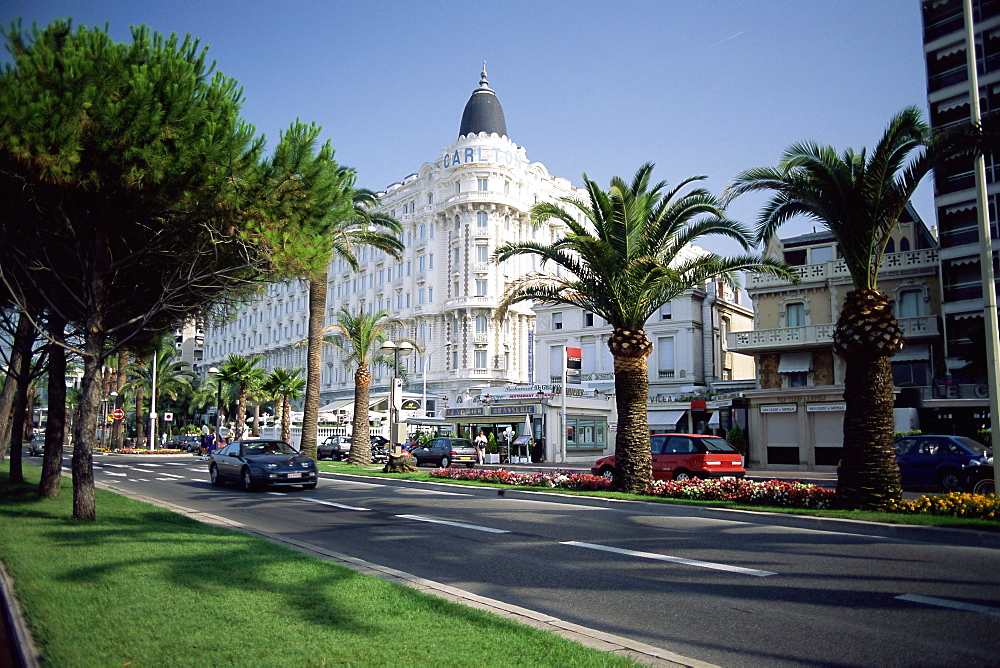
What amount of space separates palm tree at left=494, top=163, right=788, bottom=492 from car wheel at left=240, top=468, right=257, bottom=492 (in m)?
9.37

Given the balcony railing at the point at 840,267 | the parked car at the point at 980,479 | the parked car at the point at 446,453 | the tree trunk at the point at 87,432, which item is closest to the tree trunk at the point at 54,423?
the tree trunk at the point at 87,432

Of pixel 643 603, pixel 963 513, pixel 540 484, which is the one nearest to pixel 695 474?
pixel 540 484

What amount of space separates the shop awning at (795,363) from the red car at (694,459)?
20059 millimetres

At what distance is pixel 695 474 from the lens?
20031 millimetres

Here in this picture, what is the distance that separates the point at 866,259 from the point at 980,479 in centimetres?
915

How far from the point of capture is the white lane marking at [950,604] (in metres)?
6.63

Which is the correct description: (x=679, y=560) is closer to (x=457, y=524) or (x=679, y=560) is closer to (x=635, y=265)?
(x=457, y=524)

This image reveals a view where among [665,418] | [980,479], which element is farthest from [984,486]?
[665,418]

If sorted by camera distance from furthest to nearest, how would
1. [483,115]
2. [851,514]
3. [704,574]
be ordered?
[483,115]
[851,514]
[704,574]

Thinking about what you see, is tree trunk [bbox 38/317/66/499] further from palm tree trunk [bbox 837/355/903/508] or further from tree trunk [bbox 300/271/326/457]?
palm tree trunk [bbox 837/355/903/508]

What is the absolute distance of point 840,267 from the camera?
3875 centimetres

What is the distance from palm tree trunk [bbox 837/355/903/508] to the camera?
13.4m

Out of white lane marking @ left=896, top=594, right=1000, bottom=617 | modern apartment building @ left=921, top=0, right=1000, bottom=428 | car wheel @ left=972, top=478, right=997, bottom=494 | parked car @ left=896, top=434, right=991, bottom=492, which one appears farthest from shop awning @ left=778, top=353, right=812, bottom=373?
white lane marking @ left=896, top=594, right=1000, bottom=617

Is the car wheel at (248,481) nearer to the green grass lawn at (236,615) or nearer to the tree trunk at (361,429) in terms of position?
the green grass lawn at (236,615)
